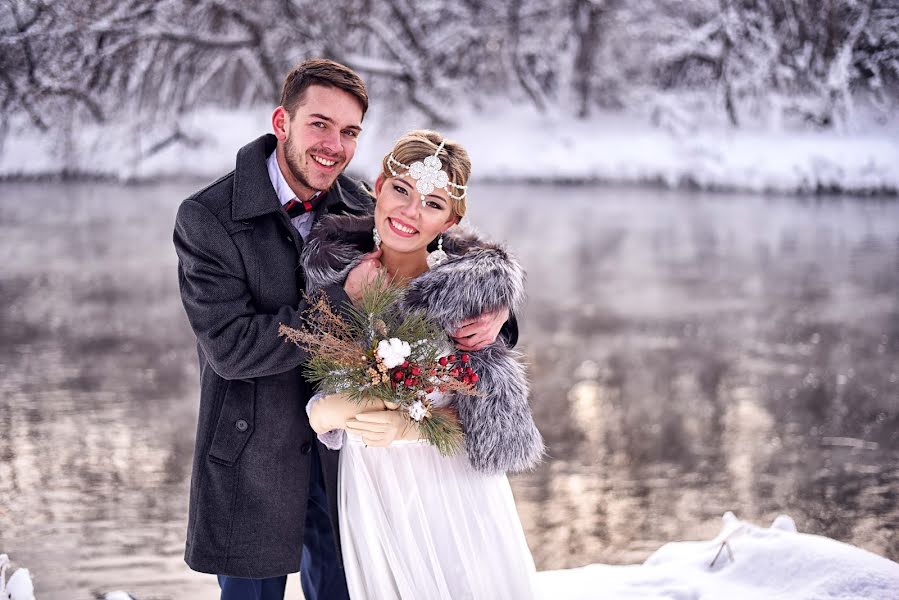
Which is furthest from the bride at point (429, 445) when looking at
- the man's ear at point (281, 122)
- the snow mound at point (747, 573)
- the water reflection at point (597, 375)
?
the water reflection at point (597, 375)

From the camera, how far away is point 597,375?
4.96m

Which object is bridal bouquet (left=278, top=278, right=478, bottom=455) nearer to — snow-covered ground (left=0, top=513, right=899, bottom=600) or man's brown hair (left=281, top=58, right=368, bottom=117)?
man's brown hair (left=281, top=58, right=368, bottom=117)

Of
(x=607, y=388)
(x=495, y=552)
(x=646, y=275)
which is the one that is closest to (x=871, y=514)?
(x=607, y=388)

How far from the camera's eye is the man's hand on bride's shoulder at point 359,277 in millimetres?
1686

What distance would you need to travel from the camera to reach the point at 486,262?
1.69 meters

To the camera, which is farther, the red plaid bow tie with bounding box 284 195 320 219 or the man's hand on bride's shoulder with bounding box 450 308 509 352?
→ the red plaid bow tie with bounding box 284 195 320 219

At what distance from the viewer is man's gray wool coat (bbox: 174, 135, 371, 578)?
5.76ft

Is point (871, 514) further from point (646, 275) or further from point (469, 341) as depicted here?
point (646, 275)

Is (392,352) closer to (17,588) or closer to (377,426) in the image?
(377,426)

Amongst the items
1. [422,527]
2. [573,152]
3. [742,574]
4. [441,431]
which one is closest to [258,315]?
[441,431]

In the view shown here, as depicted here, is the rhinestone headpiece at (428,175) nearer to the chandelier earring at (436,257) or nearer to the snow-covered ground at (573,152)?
the chandelier earring at (436,257)

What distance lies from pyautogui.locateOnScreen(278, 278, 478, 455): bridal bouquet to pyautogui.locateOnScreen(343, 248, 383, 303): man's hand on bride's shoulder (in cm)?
5

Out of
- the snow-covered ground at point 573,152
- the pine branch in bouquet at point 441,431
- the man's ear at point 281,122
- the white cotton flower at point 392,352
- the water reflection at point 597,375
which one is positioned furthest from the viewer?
the snow-covered ground at point 573,152

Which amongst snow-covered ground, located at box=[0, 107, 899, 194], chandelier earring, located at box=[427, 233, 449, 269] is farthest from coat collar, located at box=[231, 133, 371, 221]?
snow-covered ground, located at box=[0, 107, 899, 194]
